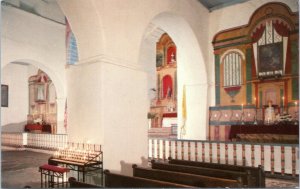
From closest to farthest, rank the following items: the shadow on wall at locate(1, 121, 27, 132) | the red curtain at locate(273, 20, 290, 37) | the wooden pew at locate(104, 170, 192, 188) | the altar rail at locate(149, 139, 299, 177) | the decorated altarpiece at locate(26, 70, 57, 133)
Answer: the wooden pew at locate(104, 170, 192, 188) → the altar rail at locate(149, 139, 299, 177) → the red curtain at locate(273, 20, 290, 37) → the shadow on wall at locate(1, 121, 27, 132) → the decorated altarpiece at locate(26, 70, 57, 133)

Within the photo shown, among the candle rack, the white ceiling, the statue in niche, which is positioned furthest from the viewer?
the statue in niche

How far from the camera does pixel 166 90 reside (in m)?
15.2

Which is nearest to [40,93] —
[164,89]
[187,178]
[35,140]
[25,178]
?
[35,140]

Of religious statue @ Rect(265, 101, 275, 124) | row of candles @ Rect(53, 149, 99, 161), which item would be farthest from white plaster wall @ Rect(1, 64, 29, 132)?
religious statue @ Rect(265, 101, 275, 124)

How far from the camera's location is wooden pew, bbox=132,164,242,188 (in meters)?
3.99

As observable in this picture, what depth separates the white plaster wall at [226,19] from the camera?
9.60m

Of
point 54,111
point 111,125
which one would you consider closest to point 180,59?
point 111,125

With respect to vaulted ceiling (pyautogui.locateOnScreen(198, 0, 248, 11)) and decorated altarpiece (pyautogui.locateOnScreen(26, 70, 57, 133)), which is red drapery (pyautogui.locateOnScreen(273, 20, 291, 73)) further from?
decorated altarpiece (pyautogui.locateOnScreen(26, 70, 57, 133))

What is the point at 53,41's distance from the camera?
14.3 m

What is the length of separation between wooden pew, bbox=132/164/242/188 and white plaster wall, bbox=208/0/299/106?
5.83 meters

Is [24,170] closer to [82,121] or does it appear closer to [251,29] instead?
[82,121]

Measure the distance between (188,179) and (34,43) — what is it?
36.2 feet

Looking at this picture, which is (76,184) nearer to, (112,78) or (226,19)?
(112,78)

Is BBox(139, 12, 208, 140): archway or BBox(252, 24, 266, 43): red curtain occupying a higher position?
BBox(252, 24, 266, 43): red curtain
